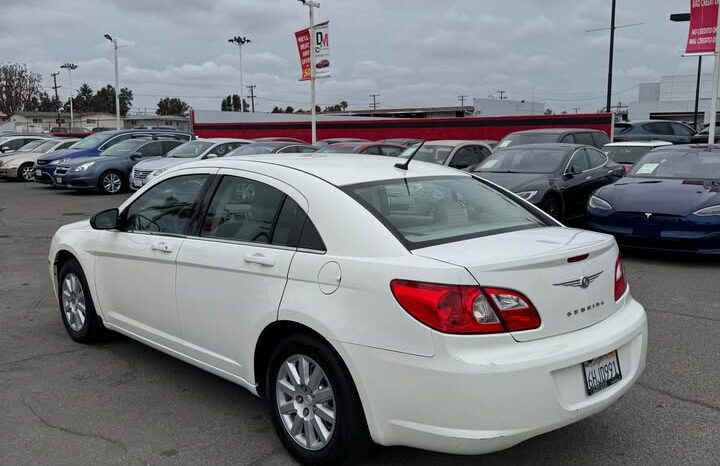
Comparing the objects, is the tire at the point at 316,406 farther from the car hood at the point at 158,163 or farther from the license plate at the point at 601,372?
the car hood at the point at 158,163

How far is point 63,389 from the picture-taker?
441 cm

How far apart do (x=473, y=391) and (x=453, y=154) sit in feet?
37.1

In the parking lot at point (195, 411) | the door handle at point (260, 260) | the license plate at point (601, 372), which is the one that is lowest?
the parking lot at point (195, 411)

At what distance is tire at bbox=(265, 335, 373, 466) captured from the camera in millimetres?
3059

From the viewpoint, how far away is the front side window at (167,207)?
4250mm

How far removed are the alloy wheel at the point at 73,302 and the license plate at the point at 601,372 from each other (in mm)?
3926

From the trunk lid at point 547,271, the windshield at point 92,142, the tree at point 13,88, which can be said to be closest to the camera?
the trunk lid at point 547,271

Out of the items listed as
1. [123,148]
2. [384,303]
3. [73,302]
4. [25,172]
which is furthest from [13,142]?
[384,303]

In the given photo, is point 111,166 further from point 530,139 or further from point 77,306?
point 77,306

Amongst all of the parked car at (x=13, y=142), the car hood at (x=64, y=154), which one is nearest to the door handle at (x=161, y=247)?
the car hood at (x=64, y=154)

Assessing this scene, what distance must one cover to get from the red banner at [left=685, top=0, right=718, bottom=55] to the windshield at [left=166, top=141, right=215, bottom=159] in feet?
40.9

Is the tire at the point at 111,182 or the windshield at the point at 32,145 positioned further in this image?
the windshield at the point at 32,145

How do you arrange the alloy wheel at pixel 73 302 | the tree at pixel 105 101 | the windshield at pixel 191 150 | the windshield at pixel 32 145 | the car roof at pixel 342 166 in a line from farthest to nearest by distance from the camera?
the tree at pixel 105 101 < the windshield at pixel 32 145 < the windshield at pixel 191 150 < the alloy wheel at pixel 73 302 < the car roof at pixel 342 166

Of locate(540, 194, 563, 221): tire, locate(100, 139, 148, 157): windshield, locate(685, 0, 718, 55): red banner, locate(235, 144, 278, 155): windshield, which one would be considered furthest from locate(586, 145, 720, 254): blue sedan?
locate(100, 139, 148, 157): windshield
